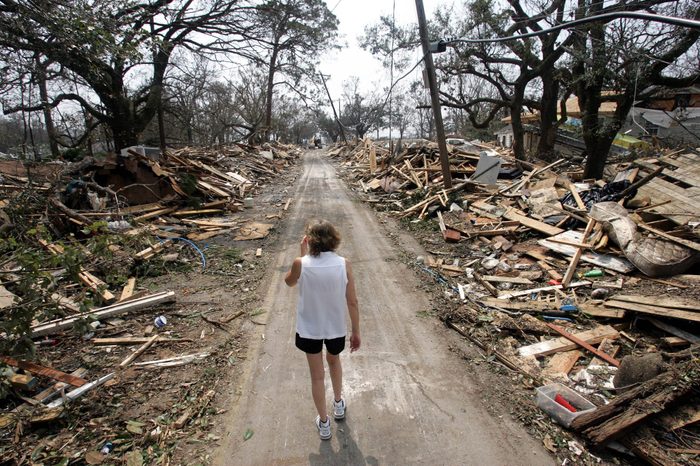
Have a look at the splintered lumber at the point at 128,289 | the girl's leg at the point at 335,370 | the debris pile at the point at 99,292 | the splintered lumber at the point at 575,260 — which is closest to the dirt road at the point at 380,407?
the girl's leg at the point at 335,370

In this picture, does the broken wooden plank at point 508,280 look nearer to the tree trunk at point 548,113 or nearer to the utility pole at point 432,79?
the utility pole at point 432,79

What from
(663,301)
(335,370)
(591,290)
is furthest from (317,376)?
(591,290)

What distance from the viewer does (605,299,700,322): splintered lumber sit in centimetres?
441

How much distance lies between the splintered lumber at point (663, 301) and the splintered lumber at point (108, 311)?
6.48 m

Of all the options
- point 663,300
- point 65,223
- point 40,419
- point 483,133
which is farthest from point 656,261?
point 483,133

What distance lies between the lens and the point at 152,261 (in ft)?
22.2

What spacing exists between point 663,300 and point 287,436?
5.03 meters

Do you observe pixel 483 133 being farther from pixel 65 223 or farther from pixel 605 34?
pixel 65 223

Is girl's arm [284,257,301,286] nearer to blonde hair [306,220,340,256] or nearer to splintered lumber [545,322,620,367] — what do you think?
blonde hair [306,220,340,256]

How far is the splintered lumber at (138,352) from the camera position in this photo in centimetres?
404

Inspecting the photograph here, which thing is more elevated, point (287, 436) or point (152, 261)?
point (152, 261)

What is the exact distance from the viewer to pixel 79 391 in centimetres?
347

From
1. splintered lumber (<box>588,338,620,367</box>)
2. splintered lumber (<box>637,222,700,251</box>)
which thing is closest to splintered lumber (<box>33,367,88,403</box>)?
splintered lumber (<box>588,338,620,367</box>)

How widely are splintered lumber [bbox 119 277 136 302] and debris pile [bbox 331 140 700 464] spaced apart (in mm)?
4605
